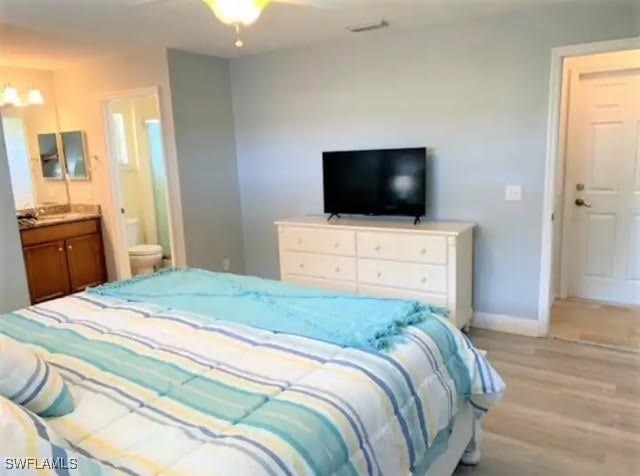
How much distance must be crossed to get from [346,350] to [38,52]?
405 cm

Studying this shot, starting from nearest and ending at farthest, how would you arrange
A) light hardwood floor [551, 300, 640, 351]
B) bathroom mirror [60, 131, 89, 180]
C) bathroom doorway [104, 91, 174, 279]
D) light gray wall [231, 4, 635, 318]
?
light gray wall [231, 4, 635, 318] < light hardwood floor [551, 300, 640, 351] < bathroom mirror [60, 131, 89, 180] < bathroom doorway [104, 91, 174, 279]

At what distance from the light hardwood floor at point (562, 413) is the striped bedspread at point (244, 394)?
0.46 metres

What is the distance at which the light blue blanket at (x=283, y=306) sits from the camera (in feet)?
6.14

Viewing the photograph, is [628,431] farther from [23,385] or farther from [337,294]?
[23,385]

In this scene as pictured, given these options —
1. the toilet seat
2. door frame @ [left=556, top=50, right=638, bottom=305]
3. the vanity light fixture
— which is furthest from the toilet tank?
door frame @ [left=556, top=50, right=638, bottom=305]

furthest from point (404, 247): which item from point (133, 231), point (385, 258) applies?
point (133, 231)

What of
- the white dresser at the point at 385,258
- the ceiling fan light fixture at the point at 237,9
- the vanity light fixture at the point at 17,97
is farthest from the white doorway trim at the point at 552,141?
the vanity light fixture at the point at 17,97

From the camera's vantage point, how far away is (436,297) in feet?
11.9

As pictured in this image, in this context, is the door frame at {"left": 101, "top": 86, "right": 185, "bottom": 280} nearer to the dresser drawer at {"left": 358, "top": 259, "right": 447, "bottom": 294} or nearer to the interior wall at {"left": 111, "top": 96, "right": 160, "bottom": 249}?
the interior wall at {"left": 111, "top": 96, "right": 160, "bottom": 249}

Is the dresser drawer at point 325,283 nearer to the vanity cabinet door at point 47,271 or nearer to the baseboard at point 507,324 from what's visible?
the baseboard at point 507,324

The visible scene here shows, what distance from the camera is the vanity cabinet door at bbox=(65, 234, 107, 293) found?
4.89m

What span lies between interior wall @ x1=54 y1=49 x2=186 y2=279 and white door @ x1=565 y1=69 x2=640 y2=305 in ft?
11.9

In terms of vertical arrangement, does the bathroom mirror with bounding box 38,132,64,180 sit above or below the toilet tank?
above

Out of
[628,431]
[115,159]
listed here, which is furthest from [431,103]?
[115,159]
